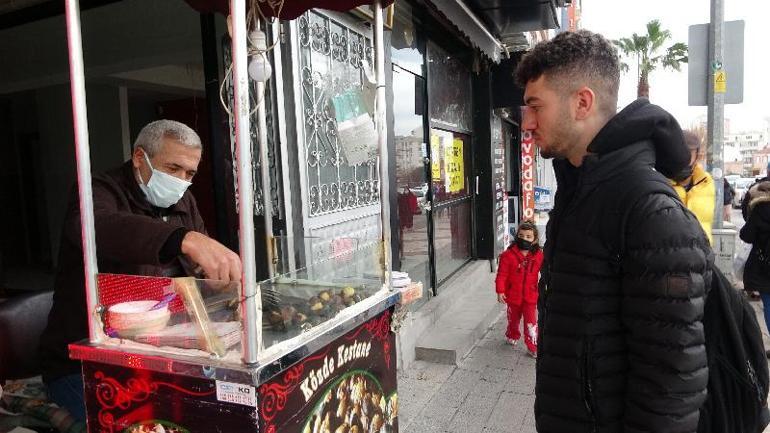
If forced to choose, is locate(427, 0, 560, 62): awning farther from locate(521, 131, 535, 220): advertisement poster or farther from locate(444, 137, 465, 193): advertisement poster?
locate(521, 131, 535, 220): advertisement poster

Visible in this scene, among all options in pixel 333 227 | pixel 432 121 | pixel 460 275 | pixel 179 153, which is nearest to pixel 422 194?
pixel 432 121

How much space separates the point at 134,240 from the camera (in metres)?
1.62

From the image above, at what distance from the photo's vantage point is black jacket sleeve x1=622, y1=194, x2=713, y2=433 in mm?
1264

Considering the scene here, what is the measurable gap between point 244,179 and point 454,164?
19.3ft

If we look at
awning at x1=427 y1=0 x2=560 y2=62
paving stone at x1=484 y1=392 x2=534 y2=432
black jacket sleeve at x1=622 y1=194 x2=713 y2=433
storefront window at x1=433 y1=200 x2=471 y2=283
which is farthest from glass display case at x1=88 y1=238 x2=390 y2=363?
storefront window at x1=433 y1=200 x2=471 y2=283

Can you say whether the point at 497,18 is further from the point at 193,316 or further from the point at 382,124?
the point at 193,316

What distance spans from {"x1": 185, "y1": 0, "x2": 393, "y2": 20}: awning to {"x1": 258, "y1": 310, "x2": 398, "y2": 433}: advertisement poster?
132 centimetres

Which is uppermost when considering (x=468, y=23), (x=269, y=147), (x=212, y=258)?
(x=468, y=23)

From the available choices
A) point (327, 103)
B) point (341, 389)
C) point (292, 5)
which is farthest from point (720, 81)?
point (341, 389)

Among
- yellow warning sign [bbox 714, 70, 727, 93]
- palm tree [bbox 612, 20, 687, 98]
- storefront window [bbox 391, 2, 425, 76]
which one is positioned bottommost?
yellow warning sign [bbox 714, 70, 727, 93]

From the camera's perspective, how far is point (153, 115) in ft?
21.8

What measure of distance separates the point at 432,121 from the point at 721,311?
15.8ft

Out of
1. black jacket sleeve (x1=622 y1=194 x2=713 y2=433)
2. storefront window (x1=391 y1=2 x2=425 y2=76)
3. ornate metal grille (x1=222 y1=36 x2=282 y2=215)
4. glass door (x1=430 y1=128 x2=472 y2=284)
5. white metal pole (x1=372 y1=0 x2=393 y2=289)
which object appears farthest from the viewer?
glass door (x1=430 y1=128 x2=472 y2=284)

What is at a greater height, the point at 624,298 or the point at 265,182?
the point at 265,182
